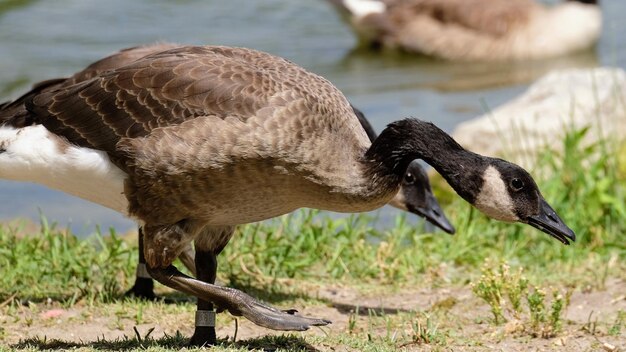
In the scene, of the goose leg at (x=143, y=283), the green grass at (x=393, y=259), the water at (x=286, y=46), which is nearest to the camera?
the green grass at (x=393, y=259)

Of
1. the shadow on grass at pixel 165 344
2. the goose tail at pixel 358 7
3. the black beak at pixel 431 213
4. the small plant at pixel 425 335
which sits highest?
the goose tail at pixel 358 7

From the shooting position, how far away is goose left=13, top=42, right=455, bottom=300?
689 cm

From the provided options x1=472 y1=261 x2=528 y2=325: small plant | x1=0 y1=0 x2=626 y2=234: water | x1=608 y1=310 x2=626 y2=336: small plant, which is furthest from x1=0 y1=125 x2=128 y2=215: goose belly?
x1=0 y1=0 x2=626 y2=234: water

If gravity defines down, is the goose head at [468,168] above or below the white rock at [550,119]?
below

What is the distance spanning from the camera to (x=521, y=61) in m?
16.0

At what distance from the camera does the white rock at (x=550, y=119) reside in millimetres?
9695

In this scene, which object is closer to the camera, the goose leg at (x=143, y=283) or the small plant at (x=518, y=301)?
the small plant at (x=518, y=301)

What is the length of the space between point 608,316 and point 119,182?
9.94 ft

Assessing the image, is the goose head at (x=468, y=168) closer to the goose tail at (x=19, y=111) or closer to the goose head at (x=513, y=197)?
the goose head at (x=513, y=197)

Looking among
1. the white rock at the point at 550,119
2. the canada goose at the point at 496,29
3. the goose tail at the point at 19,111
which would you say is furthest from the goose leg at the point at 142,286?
the canada goose at the point at 496,29

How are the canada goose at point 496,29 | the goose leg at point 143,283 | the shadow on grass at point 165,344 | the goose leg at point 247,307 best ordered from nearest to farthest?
the goose leg at point 247,307 → the shadow on grass at point 165,344 → the goose leg at point 143,283 → the canada goose at point 496,29

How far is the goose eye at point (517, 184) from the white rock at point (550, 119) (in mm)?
3659

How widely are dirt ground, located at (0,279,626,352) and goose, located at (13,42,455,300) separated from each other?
241 millimetres

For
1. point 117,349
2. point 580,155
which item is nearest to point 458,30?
point 580,155
